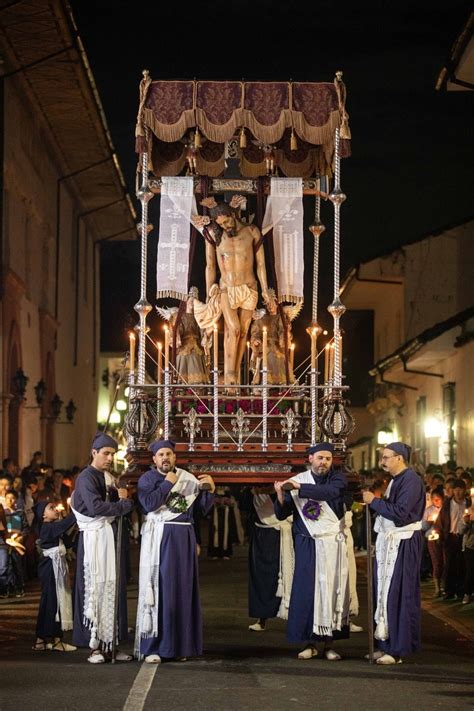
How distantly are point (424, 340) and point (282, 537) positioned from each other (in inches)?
514

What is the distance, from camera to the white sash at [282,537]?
1548cm

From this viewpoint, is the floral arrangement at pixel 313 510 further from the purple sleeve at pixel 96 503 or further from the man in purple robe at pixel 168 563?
the purple sleeve at pixel 96 503

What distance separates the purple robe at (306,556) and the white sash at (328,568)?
45 millimetres

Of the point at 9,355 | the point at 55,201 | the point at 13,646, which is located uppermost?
the point at 55,201

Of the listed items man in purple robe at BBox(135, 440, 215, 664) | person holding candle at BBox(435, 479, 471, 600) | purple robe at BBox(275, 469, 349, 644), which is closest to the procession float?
purple robe at BBox(275, 469, 349, 644)

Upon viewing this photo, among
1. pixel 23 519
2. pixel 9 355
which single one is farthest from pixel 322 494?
pixel 9 355

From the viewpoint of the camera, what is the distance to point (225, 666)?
40.5ft

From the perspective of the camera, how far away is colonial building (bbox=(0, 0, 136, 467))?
29.0 m

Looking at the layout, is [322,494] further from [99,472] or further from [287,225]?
[287,225]

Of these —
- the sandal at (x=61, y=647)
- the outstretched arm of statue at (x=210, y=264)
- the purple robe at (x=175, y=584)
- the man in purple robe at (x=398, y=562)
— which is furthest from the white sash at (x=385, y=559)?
the outstretched arm of statue at (x=210, y=264)

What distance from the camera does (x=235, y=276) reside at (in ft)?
55.9

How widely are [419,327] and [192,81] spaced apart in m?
24.1

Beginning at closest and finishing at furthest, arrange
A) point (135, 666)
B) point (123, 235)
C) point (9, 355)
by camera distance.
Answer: point (135, 666) < point (9, 355) < point (123, 235)

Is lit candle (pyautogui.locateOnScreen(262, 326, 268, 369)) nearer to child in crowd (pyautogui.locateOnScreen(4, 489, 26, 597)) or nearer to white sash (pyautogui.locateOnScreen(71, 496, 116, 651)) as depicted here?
white sash (pyautogui.locateOnScreen(71, 496, 116, 651))
